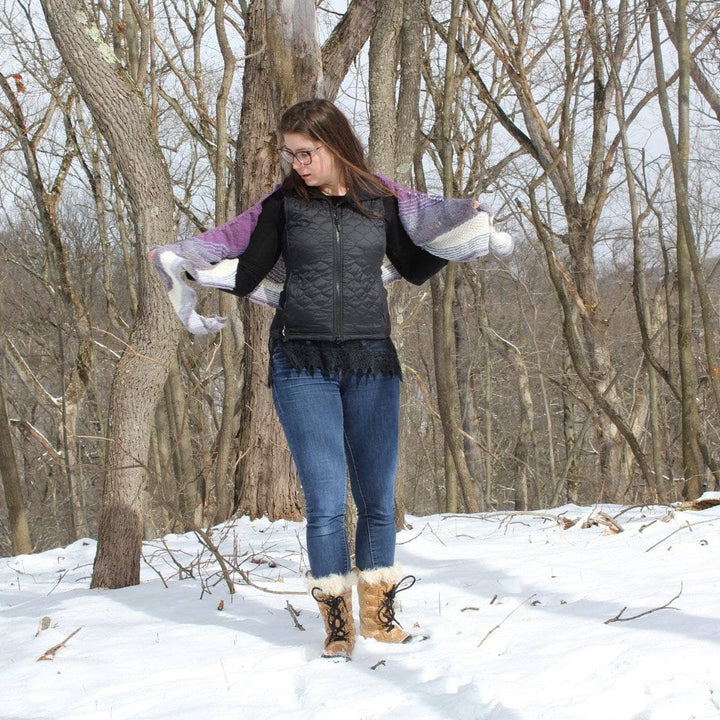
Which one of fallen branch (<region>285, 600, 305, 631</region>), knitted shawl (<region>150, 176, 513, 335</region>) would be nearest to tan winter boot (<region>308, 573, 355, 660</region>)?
fallen branch (<region>285, 600, 305, 631</region>)

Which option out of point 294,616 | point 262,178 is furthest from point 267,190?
point 294,616

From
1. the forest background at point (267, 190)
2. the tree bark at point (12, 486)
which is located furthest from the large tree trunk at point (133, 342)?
the tree bark at point (12, 486)

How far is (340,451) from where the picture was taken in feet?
8.78

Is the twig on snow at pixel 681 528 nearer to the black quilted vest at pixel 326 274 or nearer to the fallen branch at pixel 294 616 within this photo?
the fallen branch at pixel 294 616

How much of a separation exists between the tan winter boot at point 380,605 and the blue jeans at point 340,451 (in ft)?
0.13

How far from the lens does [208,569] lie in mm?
4438

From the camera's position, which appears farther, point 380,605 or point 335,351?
point 380,605

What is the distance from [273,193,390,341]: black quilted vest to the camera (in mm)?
2648

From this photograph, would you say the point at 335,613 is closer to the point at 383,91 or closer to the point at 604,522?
the point at 604,522

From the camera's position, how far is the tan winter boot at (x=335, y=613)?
268cm

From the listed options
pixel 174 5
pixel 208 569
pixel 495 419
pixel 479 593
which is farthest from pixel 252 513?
pixel 495 419

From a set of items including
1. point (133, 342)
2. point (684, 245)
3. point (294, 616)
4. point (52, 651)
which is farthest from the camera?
point (684, 245)

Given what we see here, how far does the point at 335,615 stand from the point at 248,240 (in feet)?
4.25

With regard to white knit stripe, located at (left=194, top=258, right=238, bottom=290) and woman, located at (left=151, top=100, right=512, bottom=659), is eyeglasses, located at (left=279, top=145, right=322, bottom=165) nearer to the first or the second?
woman, located at (left=151, top=100, right=512, bottom=659)
